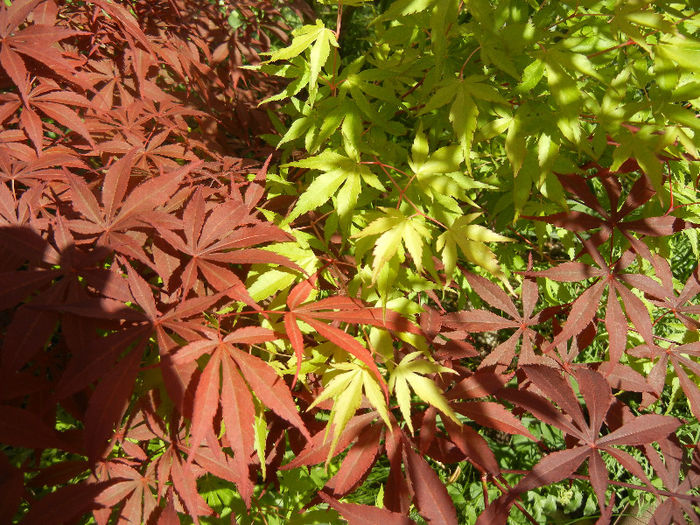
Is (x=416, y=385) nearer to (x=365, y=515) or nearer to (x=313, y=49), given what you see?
(x=365, y=515)

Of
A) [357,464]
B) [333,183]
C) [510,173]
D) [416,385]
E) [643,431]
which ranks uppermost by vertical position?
[333,183]

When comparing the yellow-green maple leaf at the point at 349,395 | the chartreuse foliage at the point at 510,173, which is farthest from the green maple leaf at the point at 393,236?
the yellow-green maple leaf at the point at 349,395

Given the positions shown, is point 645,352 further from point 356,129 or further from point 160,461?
point 160,461

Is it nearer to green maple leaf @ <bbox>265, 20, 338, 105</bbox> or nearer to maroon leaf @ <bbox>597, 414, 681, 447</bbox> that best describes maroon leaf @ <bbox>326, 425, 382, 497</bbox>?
maroon leaf @ <bbox>597, 414, 681, 447</bbox>

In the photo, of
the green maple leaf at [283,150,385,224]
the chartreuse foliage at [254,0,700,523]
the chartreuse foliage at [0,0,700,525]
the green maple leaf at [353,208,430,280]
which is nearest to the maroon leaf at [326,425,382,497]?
the chartreuse foliage at [0,0,700,525]

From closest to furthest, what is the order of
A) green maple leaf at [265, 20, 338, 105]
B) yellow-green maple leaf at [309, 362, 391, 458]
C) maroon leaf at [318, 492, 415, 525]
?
maroon leaf at [318, 492, 415, 525] → yellow-green maple leaf at [309, 362, 391, 458] → green maple leaf at [265, 20, 338, 105]

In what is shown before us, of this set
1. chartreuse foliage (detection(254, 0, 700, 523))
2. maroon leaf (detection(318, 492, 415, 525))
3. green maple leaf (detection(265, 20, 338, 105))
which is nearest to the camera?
maroon leaf (detection(318, 492, 415, 525))

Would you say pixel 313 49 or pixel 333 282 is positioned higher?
pixel 313 49

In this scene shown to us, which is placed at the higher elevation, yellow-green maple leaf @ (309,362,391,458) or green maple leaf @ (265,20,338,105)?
green maple leaf @ (265,20,338,105)

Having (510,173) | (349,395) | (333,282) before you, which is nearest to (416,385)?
(349,395)

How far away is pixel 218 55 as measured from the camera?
2.31 meters

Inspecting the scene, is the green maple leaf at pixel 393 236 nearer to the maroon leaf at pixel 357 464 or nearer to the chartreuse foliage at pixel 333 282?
the chartreuse foliage at pixel 333 282

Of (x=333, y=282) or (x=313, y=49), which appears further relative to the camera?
(x=333, y=282)

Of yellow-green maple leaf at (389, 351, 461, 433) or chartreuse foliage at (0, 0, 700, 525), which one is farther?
yellow-green maple leaf at (389, 351, 461, 433)
